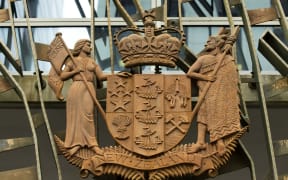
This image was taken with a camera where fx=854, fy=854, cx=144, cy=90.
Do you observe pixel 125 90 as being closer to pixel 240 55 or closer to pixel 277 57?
pixel 277 57

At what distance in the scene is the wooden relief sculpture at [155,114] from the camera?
821 centimetres

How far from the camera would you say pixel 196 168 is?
814 cm

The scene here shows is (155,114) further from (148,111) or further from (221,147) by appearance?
(221,147)

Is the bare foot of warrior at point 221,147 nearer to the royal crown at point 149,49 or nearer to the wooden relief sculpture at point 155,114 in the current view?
the wooden relief sculpture at point 155,114

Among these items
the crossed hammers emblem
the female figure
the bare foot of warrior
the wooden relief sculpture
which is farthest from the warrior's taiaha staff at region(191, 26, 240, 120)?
the female figure

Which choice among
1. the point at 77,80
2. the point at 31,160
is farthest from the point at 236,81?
the point at 31,160

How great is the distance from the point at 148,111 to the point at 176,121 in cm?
29

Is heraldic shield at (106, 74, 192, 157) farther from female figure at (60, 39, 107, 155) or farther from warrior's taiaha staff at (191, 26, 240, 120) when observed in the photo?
female figure at (60, 39, 107, 155)

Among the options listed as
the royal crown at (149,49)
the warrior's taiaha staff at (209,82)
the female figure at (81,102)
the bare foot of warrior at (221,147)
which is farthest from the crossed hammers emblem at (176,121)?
the female figure at (81,102)

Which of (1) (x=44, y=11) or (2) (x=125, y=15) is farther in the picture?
(1) (x=44, y=11)

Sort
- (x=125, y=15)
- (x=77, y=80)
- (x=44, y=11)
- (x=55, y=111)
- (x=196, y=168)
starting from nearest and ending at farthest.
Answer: (x=196, y=168), (x=77, y=80), (x=125, y=15), (x=55, y=111), (x=44, y=11)

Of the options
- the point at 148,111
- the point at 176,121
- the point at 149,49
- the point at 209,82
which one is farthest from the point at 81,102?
the point at 209,82

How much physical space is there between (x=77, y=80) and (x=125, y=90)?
0.53 metres

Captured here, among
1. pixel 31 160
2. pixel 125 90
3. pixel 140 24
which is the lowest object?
pixel 31 160
